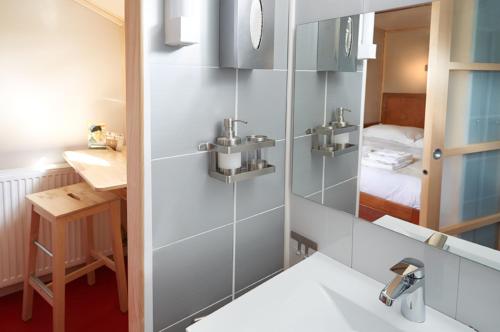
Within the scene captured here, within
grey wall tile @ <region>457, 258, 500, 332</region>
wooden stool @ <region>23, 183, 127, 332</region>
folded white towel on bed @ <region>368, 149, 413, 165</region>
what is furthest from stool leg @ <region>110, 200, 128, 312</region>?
grey wall tile @ <region>457, 258, 500, 332</region>

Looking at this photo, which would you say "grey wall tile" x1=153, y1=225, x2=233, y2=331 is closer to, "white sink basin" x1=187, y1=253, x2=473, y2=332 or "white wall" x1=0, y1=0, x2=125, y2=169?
"white sink basin" x1=187, y1=253, x2=473, y2=332

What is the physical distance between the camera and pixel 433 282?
984 millimetres

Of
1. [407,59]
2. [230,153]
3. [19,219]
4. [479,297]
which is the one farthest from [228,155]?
[19,219]

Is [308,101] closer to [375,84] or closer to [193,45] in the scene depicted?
[375,84]

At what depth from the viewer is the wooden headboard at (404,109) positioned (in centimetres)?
99

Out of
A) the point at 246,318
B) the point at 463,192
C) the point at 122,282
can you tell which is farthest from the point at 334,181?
the point at 122,282

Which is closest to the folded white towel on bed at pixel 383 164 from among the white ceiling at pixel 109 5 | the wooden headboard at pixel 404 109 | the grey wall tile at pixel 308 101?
the wooden headboard at pixel 404 109

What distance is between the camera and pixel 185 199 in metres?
1.13

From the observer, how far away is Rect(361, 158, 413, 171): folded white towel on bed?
1046 mm

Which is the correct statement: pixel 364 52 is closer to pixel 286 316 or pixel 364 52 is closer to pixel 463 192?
pixel 463 192

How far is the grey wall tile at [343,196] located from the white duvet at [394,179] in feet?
0.11

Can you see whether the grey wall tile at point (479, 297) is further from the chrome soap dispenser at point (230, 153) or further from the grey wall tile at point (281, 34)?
the grey wall tile at point (281, 34)

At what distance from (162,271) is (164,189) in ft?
0.80

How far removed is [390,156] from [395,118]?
106mm
